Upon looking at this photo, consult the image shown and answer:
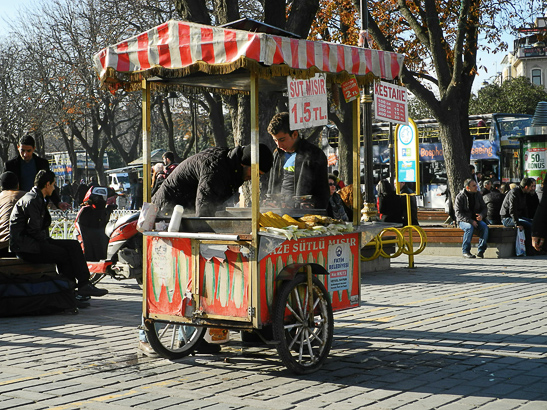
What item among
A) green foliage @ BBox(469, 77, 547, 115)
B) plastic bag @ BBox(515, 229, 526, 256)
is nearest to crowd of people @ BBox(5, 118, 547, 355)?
plastic bag @ BBox(515, 229, 526, 256)

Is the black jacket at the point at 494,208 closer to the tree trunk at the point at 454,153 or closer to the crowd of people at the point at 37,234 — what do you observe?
the tree trunk at the point at 454,153

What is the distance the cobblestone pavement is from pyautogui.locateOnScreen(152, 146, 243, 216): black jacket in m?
1.28

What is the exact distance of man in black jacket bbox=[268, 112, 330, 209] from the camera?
6.59m

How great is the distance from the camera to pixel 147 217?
622 centimetres

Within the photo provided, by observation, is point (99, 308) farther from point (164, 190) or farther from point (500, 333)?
point (500, 333)

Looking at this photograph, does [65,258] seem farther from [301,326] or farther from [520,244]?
[520,244]

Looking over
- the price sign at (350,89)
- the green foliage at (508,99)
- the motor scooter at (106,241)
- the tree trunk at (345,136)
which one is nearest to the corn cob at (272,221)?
the price sign at (350,89)

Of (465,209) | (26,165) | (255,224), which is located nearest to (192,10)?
(26,165)

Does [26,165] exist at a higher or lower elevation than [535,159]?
lower

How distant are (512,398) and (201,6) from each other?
9837 millimetres

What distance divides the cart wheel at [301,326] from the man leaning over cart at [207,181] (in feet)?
3.06

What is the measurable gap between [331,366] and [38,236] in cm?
416

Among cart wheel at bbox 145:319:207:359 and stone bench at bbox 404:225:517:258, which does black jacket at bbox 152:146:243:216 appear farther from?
stone bench at bbox 404:225:517:258

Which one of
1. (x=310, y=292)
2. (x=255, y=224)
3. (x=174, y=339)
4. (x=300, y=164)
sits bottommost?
(x=174, y=339)
